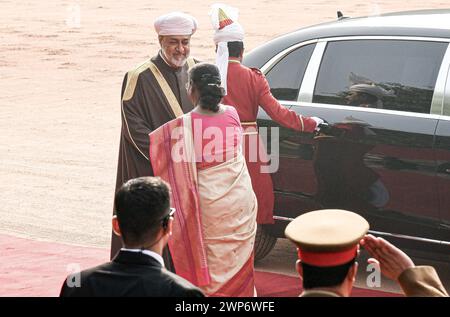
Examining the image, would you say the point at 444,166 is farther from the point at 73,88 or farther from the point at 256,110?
the point at 73,88

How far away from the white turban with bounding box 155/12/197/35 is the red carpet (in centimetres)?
182

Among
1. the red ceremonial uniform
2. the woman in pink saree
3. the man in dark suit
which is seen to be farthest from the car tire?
the man in dark suit

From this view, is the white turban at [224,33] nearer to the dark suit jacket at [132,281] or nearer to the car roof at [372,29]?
the car roof at [372,29]

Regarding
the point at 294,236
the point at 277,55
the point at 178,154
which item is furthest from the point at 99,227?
the point at 294,236

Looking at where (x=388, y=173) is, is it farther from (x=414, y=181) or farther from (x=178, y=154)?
(x=178, y=154)

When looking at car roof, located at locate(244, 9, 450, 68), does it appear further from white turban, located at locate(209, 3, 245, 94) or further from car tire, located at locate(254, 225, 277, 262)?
car tire, located at locate(254, 225, 277, 262)

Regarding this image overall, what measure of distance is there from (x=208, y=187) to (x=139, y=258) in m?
2.63

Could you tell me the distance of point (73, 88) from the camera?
1900 centimetres

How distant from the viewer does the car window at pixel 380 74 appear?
7.45 m

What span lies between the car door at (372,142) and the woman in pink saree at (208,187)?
95cm

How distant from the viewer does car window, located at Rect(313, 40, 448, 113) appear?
7453 millimetres

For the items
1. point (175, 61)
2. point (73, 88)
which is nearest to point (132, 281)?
point (175, 61)

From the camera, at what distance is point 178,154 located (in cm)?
680

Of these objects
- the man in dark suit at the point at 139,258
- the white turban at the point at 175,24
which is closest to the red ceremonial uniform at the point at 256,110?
the white turban at the point at 175,24
